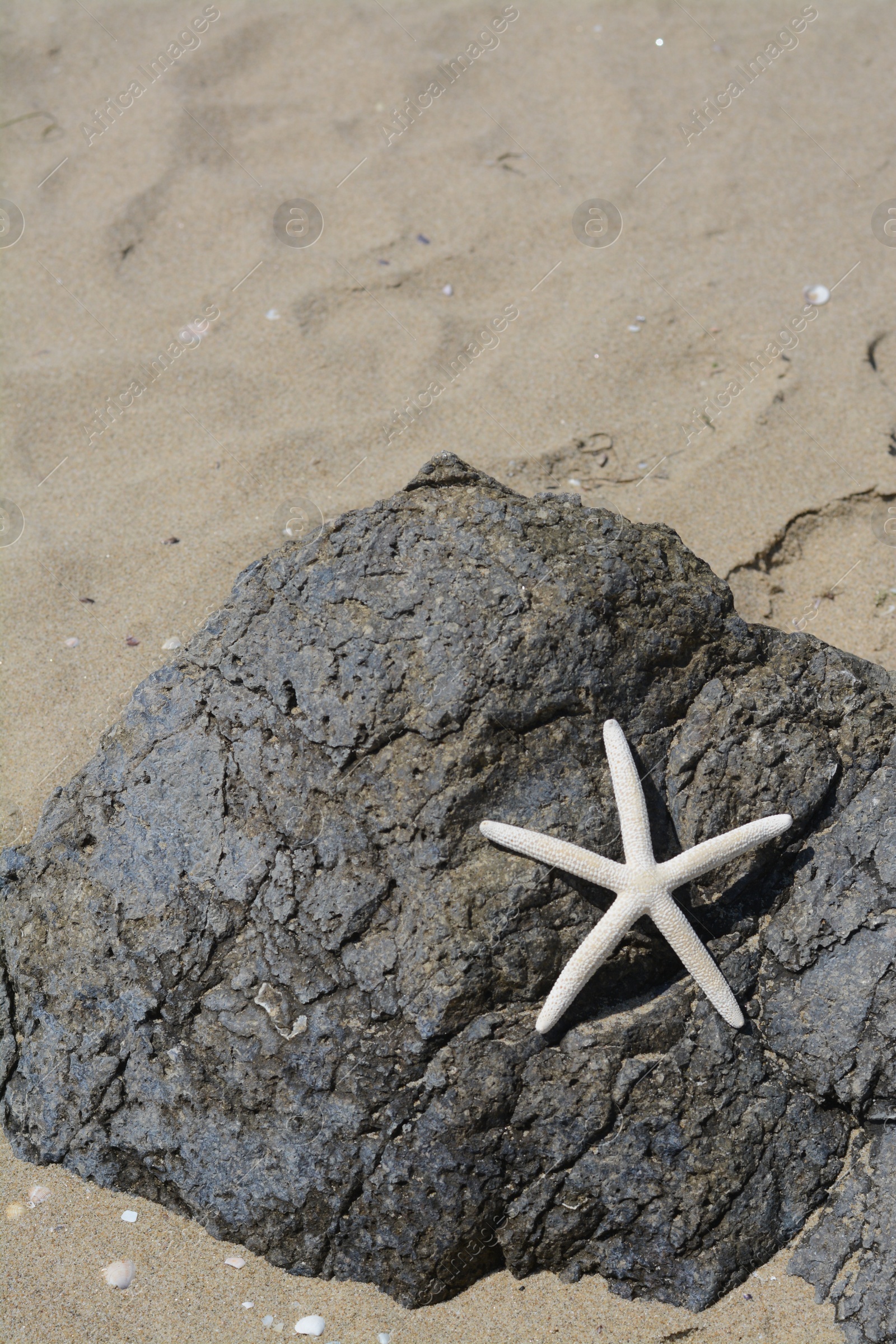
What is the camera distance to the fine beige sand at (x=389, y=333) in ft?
9.61

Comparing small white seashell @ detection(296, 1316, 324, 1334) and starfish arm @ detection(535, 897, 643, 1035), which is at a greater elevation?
starfish arm @ detection(535, 897, 643, 1035)

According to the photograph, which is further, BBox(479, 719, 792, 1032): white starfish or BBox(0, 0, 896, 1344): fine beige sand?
BBox(0, 0, 896, 1344): fine beige sand

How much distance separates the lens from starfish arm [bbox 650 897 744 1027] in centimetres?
272

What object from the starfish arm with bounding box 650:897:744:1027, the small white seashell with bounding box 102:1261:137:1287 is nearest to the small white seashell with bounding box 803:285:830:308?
the starfish arm with bounding box 650:897:744:1027

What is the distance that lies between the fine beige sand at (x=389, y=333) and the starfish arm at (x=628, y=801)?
44.9 inches

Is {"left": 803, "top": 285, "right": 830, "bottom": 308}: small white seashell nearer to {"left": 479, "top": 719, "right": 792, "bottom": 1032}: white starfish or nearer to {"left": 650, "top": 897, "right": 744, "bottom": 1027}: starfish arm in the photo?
{"left": 479, "top": 719, "right": 792, "bottom": 1032}: white starfish

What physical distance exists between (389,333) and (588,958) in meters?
3.84

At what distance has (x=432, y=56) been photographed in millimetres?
6930

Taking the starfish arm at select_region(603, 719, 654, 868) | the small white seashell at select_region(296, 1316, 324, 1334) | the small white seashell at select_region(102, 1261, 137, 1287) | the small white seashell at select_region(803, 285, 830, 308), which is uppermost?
the starfish arm at select_region(603, 719, 654, 868)

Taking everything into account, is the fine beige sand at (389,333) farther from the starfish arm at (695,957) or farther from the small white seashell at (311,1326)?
the starfish arm at (695,957)

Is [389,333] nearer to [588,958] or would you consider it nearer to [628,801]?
[628,801]

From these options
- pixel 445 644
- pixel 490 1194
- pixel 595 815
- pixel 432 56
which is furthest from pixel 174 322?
pixel 490 1194

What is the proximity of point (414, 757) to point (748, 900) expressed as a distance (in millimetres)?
1041

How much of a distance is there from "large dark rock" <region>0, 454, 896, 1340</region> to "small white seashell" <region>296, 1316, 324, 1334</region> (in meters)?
0.14
